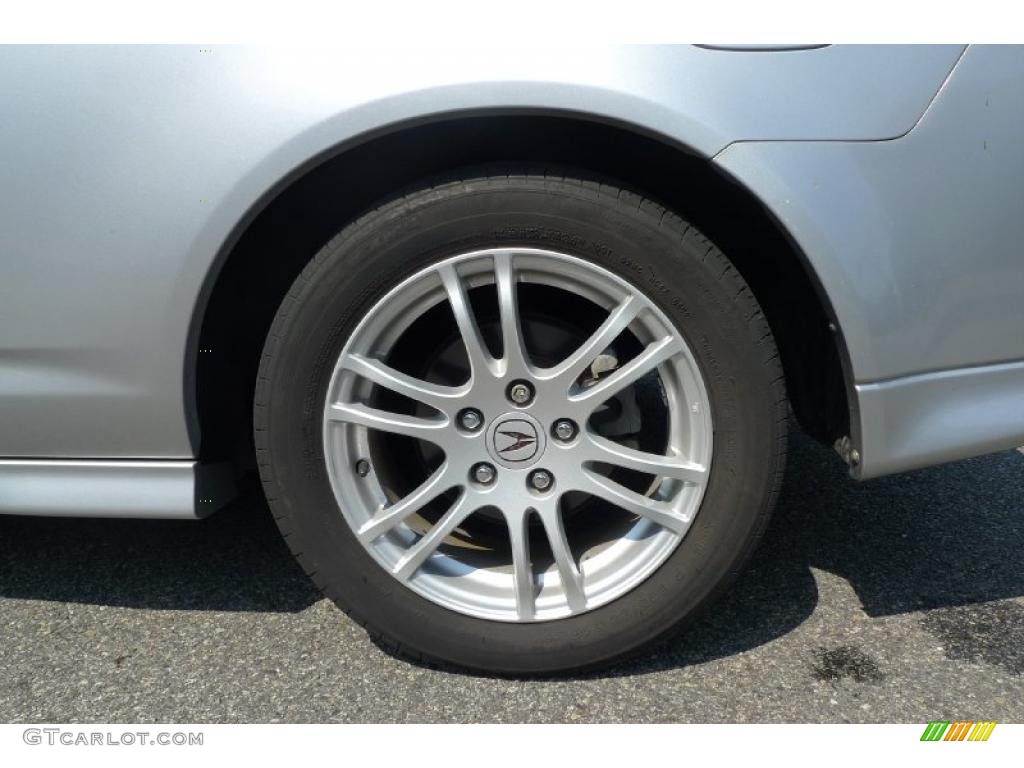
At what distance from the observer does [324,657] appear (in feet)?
6.06

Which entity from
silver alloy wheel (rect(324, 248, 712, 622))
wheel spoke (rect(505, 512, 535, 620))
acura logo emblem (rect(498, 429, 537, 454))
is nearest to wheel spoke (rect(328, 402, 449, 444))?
silver alloy wheel (rect(324, 248, 712, 622))

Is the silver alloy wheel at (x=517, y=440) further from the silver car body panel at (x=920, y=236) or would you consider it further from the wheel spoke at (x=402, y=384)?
the silver car body panel at (x=920, y=236)

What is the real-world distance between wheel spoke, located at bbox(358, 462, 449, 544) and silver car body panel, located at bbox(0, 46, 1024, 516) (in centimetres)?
50

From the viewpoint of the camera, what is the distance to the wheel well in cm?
165

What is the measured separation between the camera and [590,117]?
1.51m

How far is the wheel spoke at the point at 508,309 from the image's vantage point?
1.63 meters

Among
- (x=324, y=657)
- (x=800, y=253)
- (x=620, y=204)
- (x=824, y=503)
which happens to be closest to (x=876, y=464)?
(x=800, y=253)

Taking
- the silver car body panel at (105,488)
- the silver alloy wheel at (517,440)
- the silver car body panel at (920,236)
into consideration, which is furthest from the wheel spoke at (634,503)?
the silver car body panel at (105,488)

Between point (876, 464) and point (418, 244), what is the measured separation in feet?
3.07

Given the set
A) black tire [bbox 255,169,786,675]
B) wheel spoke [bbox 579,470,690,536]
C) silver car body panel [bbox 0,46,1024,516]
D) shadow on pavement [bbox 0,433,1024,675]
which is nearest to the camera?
silver car body panel [bbox 0,46,1024,516]

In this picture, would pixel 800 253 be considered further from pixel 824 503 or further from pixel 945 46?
pixel 824 503

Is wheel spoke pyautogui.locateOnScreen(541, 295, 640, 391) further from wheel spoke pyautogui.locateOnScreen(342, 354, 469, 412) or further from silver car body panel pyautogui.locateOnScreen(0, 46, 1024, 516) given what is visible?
silver car body panel pyautogui.locateOnScreen(0, 46, 1024, 516)

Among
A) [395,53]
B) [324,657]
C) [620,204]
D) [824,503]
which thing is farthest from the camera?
[824,503]

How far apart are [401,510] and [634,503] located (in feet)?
1.48
